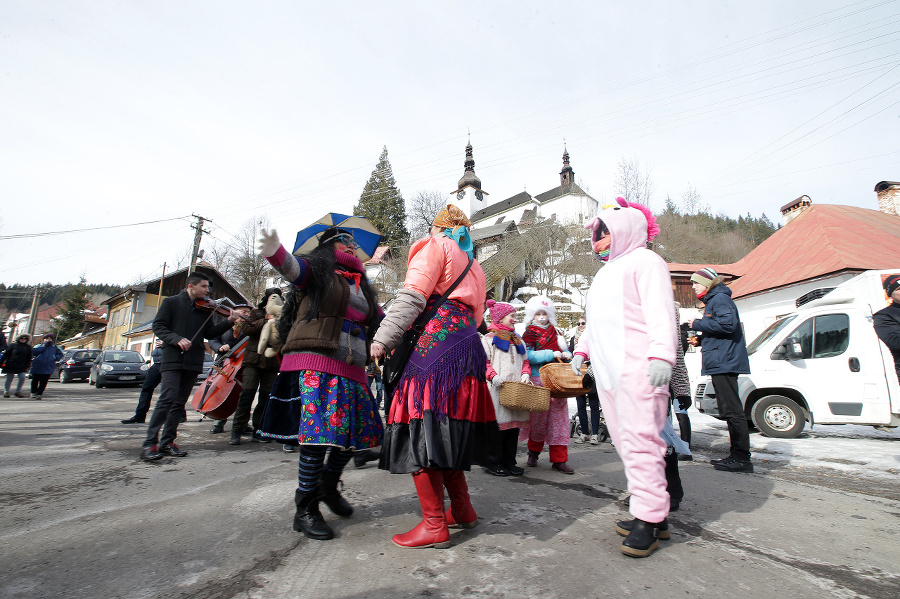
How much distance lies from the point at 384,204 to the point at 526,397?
52.8 metres

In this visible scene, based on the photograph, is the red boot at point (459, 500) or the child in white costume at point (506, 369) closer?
the red boot at point (459, 500)

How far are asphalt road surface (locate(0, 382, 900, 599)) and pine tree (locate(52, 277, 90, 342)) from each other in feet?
217

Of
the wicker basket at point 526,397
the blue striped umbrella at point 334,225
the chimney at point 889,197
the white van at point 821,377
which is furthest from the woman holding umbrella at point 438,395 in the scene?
the chimney at point 889,197

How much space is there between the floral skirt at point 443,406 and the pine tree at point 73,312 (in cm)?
6977

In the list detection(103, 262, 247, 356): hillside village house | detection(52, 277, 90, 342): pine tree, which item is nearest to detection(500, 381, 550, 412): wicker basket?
detection(103, 262, 247, 356): hillside village house

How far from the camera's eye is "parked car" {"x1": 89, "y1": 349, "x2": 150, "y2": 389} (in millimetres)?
17219

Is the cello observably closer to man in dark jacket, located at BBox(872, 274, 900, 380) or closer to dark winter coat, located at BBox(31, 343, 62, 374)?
man in dark jacket, located at BBox(872, 274, 900, 380)

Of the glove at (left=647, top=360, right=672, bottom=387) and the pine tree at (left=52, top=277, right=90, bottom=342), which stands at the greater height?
the pine tree at (left=52, top=277, right=90, bottom=342)

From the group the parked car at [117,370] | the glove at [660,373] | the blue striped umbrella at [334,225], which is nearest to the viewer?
the glove at [660,373]

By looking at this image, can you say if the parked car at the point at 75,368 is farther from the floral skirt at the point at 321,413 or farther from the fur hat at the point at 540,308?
the floral skirt at the point at 321,413

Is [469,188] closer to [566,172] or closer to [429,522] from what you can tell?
[566,172]

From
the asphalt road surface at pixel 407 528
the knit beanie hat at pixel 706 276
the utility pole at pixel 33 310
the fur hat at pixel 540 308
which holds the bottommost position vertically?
the asphalt road surface at pixel 407 528

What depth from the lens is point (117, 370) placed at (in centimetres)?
1736

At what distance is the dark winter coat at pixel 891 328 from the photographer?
13.4 ft
